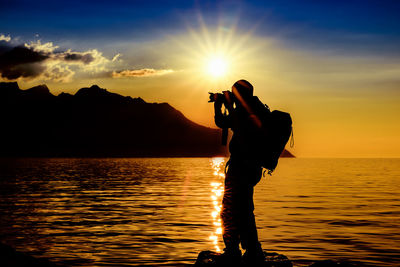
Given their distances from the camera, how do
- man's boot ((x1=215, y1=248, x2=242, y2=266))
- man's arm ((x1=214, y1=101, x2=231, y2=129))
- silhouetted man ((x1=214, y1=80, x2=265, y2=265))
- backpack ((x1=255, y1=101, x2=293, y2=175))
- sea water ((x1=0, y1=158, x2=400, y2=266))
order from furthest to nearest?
sea water ((x1=0, y1=158, x2=400, y2=266)) < man's boot ((x1=215, y1=248, x2=242, y2=266)) < man's arm ((x1=214, y1=101, x2=231, y2=129)) < silhouetted man ((x1=214, y1=80, x2=265, y2=265)) < backpack ((x1=255, y1=101, x2=293, y2=175))

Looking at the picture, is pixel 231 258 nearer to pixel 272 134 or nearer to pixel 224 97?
pixel 272 134

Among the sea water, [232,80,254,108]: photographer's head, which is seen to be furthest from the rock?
the sea water

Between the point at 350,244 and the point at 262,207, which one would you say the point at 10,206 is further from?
the point at 350,244

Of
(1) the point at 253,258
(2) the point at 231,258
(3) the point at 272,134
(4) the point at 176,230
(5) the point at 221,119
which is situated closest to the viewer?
(3) the point at 272,134

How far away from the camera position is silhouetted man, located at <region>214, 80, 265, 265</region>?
9586 millimetres

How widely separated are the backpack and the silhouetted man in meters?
0.12

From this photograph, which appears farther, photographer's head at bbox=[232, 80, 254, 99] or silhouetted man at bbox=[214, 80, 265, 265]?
photographer's head at bbox=[232, 80, 254, 99]

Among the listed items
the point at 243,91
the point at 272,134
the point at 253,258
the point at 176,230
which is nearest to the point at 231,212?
the point at 253,258

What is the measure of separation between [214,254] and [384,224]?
51.3ft

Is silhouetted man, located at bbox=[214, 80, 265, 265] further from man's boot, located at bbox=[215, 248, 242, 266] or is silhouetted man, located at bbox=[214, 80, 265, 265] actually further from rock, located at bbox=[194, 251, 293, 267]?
rock, located at bbox=[194, 251, 293, 267]

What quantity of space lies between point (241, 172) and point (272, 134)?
1046 mm

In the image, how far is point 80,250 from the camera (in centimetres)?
1702

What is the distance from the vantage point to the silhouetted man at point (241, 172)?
9.59 meters

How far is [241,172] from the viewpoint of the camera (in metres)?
9.76
